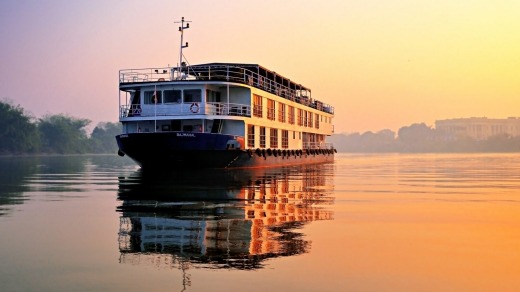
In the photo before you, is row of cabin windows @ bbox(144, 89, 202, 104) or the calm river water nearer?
the calm river water

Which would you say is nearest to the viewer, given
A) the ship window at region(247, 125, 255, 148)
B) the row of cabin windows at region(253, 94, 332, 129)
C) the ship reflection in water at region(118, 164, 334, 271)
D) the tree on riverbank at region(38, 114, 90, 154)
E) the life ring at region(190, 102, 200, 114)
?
the ship reflection in water at region(118, 164, 334, 271)

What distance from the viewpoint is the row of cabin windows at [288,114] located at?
41688mm

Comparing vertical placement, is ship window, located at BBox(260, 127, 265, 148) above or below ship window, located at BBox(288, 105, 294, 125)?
below

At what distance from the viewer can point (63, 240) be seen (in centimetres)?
987

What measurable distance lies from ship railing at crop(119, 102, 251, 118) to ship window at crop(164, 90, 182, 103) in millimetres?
707

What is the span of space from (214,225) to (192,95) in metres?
25.9

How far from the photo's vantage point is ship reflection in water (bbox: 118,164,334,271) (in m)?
8.36

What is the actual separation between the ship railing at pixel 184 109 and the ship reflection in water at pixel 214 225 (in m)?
16.0

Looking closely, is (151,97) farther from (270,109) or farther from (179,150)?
(270,109)

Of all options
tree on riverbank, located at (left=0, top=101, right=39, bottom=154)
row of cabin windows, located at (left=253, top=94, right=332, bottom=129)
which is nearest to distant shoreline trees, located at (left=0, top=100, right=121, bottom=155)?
tree on riverbank, located at (left=0, top=101, right=39, bottom=154)

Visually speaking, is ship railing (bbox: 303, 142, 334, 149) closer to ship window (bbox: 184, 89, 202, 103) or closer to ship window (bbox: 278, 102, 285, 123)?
ship window (bbox: 278, 102, 285, 123)

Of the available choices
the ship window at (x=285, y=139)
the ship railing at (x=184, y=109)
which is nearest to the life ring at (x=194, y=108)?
the ship railing at (x=184, y=109)

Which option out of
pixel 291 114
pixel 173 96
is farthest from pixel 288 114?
pixel 173 96

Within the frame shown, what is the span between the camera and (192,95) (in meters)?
36.8
